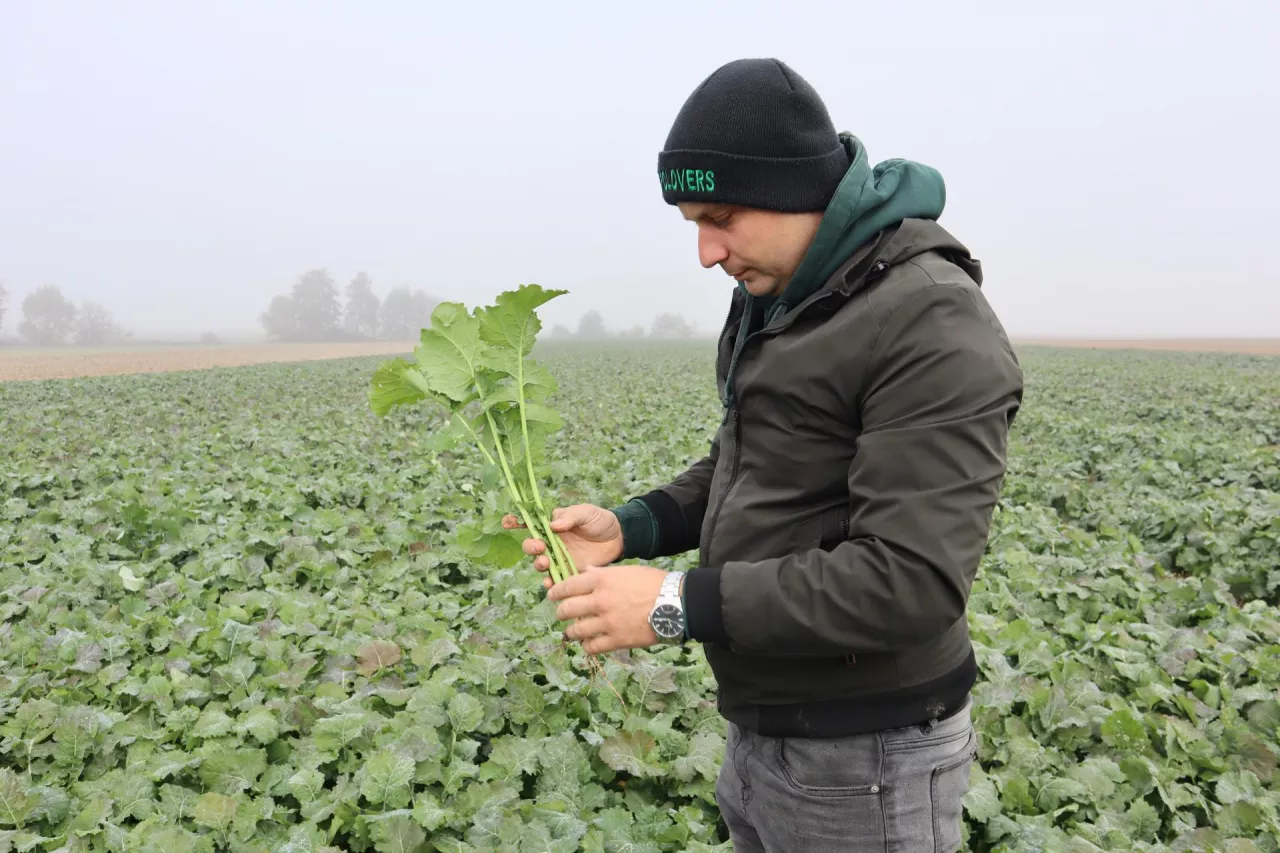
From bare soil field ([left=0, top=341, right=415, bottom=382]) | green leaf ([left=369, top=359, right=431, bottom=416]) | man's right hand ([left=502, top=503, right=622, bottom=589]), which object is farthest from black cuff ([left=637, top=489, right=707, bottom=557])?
bare soil field ([left=0, top=341, right=415, bottom=382])

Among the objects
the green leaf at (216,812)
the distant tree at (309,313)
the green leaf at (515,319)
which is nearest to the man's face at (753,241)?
the green leaf at (515,319)

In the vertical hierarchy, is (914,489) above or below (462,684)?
above

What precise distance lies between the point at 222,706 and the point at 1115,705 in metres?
4.18

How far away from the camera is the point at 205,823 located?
9.75 ft

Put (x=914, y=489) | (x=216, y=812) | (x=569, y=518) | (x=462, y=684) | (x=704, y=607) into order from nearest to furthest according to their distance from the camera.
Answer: (x=914, y=489)
(x=704, y=607)
(x=569, y=518)
(x=216, y=812)
(x=462, y=684)

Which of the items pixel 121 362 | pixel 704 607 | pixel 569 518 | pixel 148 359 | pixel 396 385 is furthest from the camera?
pixel 148 359

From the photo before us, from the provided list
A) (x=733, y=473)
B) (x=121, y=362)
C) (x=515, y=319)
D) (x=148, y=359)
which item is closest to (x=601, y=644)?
(x=733, y=473)

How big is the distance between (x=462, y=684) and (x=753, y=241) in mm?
3060

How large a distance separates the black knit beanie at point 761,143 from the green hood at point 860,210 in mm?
58

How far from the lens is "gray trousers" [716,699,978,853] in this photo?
1.64 meters

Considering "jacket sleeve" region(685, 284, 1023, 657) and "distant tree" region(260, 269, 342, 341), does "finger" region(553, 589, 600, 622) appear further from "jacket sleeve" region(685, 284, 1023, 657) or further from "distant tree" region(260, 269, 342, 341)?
"distant tree" region(260, 269, 342, 341)

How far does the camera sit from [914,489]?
1299 millimetres

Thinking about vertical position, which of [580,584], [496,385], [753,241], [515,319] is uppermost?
[753,241]

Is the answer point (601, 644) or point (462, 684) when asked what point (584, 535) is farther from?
point (462, 684)
